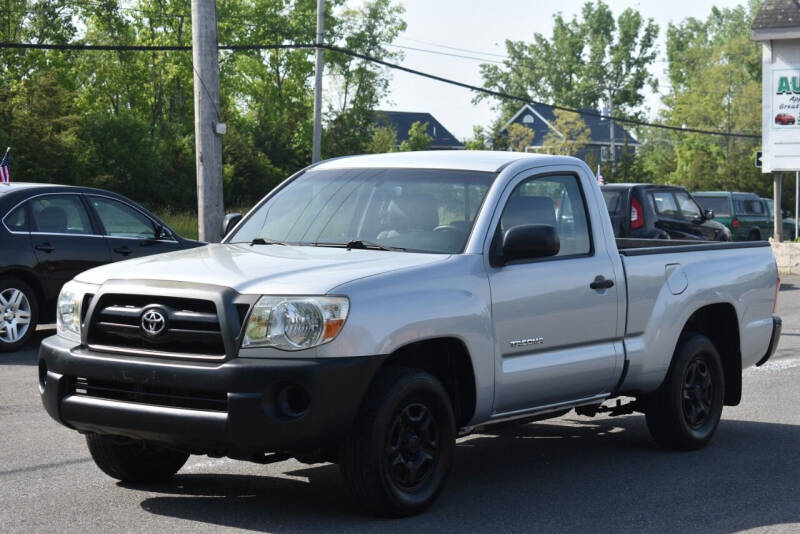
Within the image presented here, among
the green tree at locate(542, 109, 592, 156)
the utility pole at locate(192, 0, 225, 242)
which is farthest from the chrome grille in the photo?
the green tree at locate(542, 109, 592, 156)

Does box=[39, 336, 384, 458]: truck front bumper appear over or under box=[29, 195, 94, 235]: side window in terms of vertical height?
under

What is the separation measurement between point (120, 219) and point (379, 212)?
7.52 meters

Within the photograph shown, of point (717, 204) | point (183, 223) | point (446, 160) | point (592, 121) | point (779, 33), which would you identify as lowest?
point (183, 223)

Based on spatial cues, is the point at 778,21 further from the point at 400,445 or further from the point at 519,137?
the point at 519,137

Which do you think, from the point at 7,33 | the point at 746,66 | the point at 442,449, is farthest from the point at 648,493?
the point at 746,66

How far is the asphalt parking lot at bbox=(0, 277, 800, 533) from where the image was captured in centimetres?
587

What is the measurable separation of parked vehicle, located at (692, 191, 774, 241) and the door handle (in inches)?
1141

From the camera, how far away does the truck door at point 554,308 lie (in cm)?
643

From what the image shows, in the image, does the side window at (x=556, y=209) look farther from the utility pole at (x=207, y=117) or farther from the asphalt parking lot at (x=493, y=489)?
the utility pole at (x=207, y=117)

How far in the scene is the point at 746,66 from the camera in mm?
102875

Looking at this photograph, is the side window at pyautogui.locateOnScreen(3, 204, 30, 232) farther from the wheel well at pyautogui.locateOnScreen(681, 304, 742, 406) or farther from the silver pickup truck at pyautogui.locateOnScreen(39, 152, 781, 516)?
the wheel well at pyautogui.locateOnScreen(681, 304, 742, 406)

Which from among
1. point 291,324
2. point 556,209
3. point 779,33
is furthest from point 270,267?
point 779,33

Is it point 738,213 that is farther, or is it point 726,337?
point 738,213

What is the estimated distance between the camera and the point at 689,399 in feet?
26.1
